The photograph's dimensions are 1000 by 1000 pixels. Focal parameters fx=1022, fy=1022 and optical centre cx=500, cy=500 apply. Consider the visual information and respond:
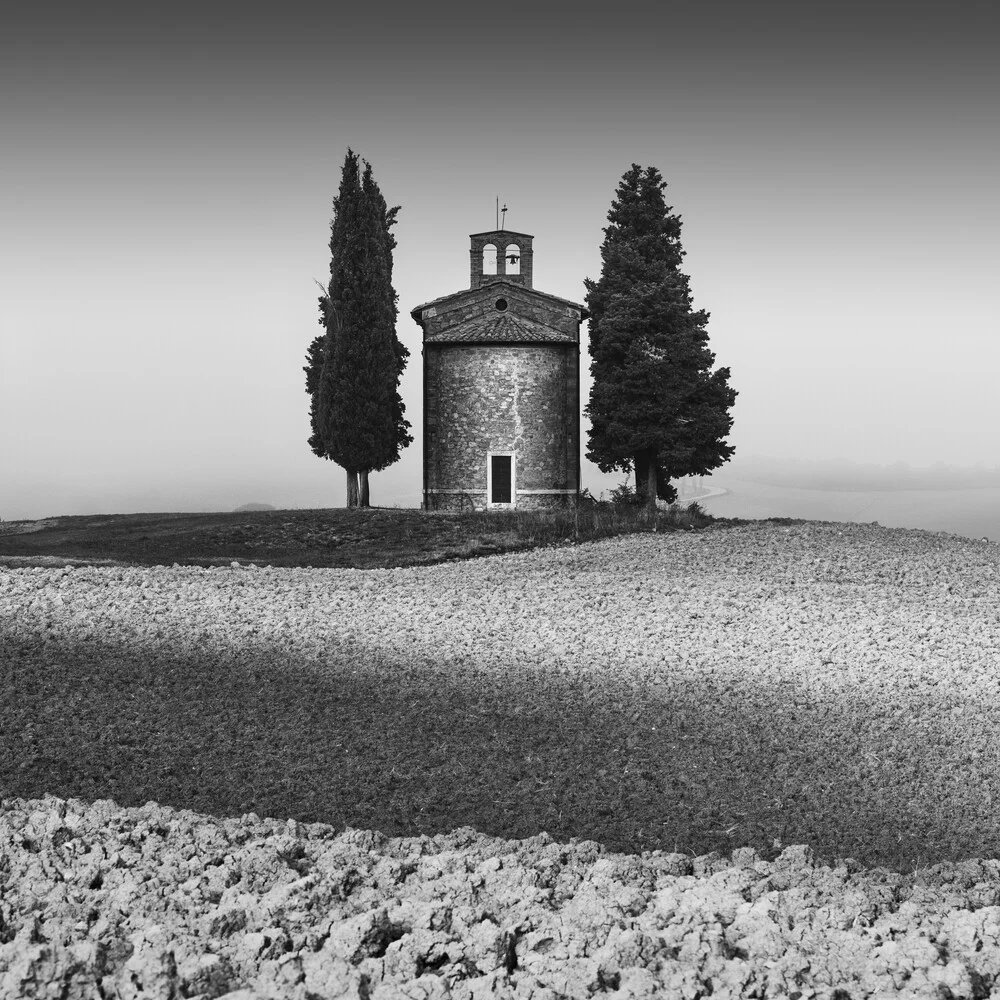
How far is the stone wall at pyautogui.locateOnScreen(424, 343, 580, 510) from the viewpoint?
24203 mm

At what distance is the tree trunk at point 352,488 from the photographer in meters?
25.2

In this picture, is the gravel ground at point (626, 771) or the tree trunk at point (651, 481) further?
the tree trunk at point (651, 481)

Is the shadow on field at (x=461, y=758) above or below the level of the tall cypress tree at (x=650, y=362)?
below

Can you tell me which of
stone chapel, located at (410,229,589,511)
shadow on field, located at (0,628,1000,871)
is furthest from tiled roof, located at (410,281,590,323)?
shadow on field, located at (0,628,1000,871)

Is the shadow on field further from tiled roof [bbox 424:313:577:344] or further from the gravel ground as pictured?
tiled roof [bbox 424:313:577:344]

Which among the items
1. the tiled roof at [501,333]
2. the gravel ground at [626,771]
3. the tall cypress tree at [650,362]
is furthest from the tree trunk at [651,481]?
the gravel ground at [626,771]

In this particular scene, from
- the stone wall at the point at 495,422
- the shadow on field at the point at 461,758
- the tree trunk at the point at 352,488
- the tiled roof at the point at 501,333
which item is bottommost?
the shadow on field at the point at 461,758

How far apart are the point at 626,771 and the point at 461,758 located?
1050 mm

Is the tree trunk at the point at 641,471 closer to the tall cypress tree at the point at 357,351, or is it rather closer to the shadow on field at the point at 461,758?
the tall cypress tree at the point at 357,351

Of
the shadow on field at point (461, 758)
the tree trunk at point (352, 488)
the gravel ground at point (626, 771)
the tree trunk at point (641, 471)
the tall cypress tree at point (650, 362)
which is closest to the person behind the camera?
the gravel ground at point (626, 771)

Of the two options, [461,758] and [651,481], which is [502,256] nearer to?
[651,481]

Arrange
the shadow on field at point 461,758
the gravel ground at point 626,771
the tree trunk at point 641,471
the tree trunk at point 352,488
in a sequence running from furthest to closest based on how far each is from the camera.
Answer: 1. the tree trunk at point 352,488
2. the tree trunk at point 641,471
3. the shadow on field at point 461,758
4. the gravel ground at point 626,771

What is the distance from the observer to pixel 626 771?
634cm

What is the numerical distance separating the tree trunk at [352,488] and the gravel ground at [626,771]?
10935mm
